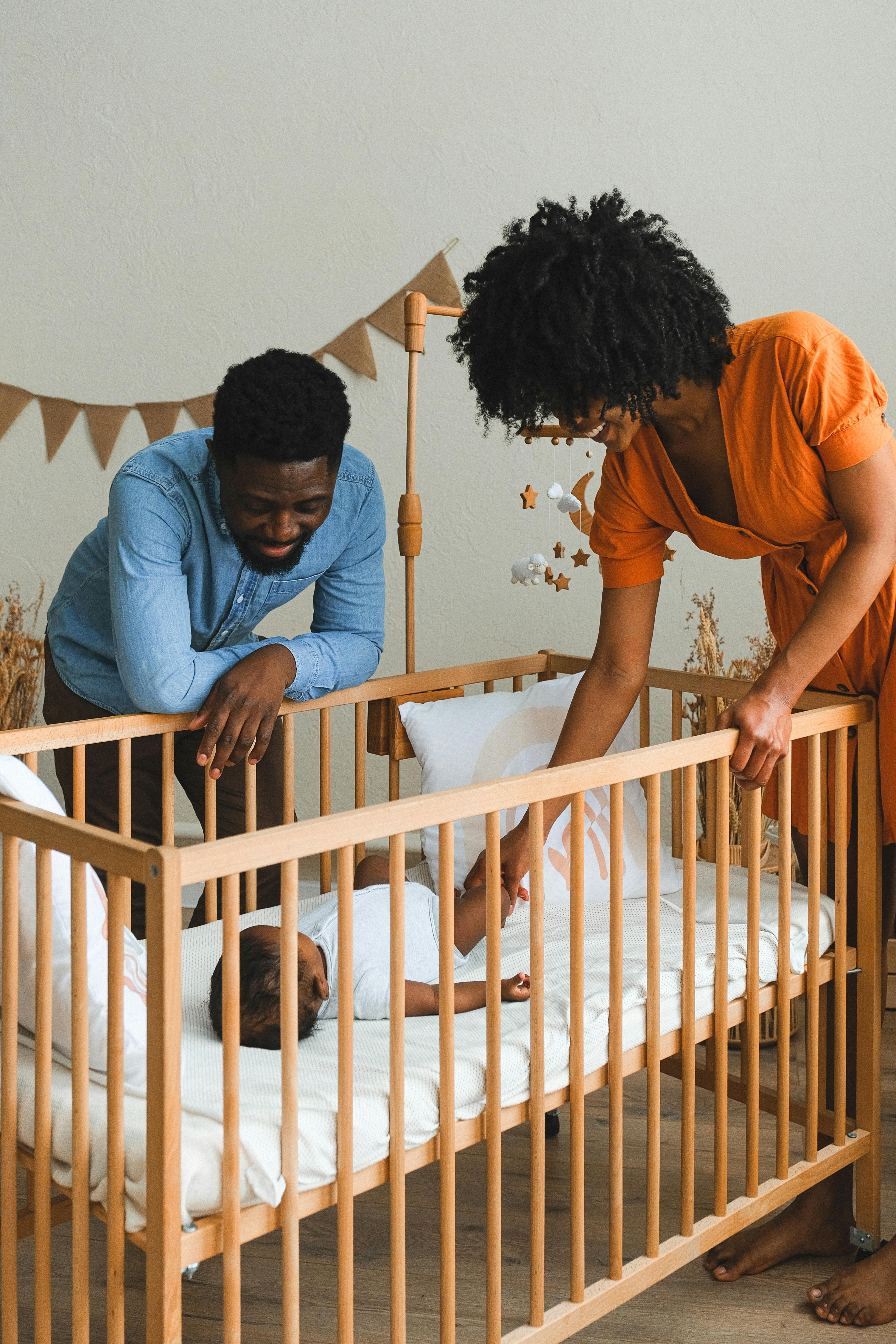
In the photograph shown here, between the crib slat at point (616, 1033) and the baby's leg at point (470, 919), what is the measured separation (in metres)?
0.26

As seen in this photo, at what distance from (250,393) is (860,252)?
163cm

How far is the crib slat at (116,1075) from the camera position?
100 cm

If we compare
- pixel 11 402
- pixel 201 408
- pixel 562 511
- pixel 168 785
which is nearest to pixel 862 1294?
pixel 168 785

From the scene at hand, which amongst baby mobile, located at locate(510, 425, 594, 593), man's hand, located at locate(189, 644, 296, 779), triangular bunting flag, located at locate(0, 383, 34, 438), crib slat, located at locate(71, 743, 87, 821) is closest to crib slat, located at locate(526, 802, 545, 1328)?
man's hand, located at locate(189, 644, 296, 779)

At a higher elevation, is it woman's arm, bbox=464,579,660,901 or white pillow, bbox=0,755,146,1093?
woman's arm, bbox=464,579,660,901

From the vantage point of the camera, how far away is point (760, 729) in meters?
1.38

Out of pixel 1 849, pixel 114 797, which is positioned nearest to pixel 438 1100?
pixel 1 849

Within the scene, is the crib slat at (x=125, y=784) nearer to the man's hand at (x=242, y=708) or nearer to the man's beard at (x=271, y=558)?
the man's hand at (x=242, y=708)

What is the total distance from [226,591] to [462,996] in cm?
63

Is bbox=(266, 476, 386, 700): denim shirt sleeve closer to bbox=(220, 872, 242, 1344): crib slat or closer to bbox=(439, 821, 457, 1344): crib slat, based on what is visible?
bbox=(439, 821, 457, 1344): crib slat

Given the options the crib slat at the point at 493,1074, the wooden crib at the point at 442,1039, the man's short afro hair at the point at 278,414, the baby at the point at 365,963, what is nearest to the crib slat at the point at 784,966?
the wooden crib at the point at 442,1039

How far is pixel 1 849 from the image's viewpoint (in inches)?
44.9

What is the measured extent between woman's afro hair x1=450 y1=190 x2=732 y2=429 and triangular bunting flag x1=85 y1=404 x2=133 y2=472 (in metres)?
1.75

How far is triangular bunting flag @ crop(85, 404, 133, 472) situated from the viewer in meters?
2.90
